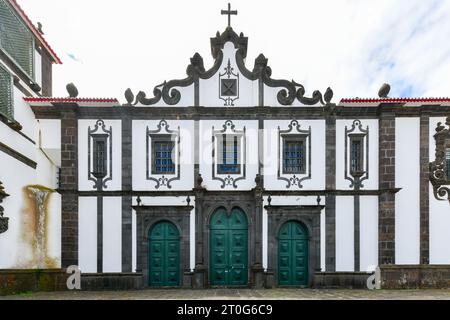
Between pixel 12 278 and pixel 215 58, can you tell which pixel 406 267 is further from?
pixel 12 278

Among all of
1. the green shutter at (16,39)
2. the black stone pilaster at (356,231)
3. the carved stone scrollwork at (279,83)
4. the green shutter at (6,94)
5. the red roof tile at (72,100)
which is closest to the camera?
the green shutter at (6,94)

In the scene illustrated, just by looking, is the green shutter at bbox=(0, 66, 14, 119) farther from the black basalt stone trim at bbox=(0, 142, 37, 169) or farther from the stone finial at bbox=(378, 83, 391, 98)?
the stone finial at bbox=(378, 83, 391, 98)

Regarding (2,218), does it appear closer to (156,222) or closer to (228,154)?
(156,222)

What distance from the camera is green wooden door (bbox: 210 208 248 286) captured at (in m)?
14.5

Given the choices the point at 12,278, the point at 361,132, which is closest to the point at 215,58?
the point at 361,132

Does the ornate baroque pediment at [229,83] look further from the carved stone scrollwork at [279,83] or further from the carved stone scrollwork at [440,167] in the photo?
the carved stone scrollwork at [440,167]

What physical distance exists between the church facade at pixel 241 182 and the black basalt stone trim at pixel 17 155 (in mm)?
255

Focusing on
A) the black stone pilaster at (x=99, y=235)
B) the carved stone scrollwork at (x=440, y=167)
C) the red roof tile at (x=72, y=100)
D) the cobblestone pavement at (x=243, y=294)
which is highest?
the red roof tile at (x=72, y=100)

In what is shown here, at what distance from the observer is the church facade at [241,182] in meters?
14.3

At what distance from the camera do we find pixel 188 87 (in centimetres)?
1484

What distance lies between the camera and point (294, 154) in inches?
586

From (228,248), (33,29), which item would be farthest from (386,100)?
(33,29)

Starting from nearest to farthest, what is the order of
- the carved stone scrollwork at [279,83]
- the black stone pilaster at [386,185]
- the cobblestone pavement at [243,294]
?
the cobblestone pavement at [243,294], the black stone pilaster at [386,185], the carved stone scrollwork at [279,83]

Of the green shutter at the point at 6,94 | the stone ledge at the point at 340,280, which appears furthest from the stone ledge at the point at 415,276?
the green shutter at the point at 6,94
